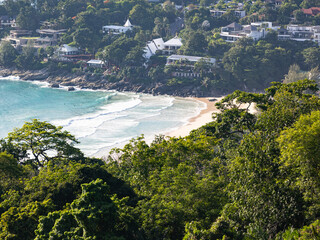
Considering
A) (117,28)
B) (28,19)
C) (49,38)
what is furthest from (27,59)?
(117,28)

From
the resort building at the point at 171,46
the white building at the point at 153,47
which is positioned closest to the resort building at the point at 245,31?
the resort building at the point at 171,46

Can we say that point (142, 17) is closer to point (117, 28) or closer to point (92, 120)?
point (117, 28)

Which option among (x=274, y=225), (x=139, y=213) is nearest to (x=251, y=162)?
(x=274, y=225)

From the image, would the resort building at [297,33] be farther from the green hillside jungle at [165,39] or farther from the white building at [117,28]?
the white building at [117,28]

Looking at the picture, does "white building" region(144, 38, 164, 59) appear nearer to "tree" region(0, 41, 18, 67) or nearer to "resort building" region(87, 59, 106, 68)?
"resort building" region(87, 59, 106, 68)

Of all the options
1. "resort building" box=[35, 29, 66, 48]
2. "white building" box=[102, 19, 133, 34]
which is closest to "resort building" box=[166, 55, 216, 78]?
"white building" box=[102, 19, 133, 34]

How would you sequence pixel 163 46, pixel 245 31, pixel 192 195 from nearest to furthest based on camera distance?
1. pixel 192 195
2. pixel 245 31
3. pixel 163 46

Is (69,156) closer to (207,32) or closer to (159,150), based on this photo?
(159,150)
